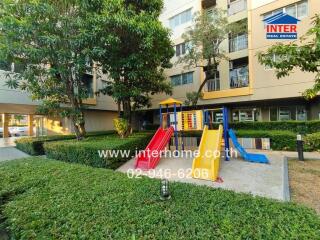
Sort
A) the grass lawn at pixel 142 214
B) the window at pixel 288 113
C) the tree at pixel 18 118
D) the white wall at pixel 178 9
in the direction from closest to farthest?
the grass lawn at pixel 142 214 < the window at pixel 288 113 < the white wall at pixel 178 9 < the tree at pixel 18 118

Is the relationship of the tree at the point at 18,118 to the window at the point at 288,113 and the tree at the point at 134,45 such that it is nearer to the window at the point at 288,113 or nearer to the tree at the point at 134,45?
the tree at the point at 134,45

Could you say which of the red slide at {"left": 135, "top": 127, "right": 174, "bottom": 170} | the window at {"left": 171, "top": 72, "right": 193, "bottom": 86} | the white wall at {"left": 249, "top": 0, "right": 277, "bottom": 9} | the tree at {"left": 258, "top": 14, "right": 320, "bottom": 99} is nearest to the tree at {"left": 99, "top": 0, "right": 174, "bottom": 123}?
the red slide at {"left": 135, "top": 127, "right": 174, "bottom": 170}

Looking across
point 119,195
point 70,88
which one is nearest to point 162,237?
point 119,195

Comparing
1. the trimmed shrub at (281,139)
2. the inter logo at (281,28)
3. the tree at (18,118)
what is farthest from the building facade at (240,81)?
A: the inter logo at (281,28)

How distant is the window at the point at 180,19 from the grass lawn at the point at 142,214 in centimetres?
1821

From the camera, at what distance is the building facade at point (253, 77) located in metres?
13.1

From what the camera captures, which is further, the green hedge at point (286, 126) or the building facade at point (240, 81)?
the building facade at point (240, 81)

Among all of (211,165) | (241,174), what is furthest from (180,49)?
(241,174)

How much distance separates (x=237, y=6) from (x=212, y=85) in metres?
6.18

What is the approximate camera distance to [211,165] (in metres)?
6.99

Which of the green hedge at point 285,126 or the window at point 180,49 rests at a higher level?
the window at point 180,49

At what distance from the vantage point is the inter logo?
7711 millimetres

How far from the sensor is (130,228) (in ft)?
8.92

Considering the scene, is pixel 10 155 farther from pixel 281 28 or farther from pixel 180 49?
pixel 180 49
